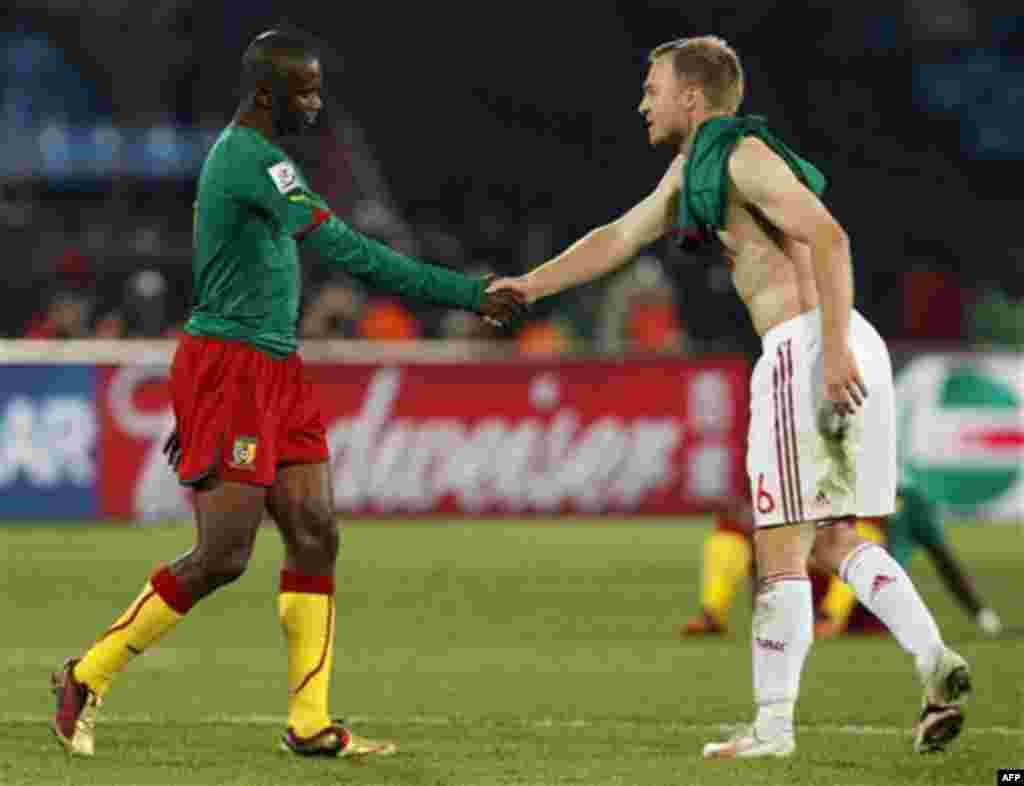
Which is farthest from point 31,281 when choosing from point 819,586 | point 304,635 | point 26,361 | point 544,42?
point 304,635

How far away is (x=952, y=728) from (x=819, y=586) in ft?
16.4

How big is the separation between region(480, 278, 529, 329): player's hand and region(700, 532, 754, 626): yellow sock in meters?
3.99

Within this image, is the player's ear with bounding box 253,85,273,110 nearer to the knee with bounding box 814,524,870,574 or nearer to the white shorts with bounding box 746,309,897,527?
the white shorts with bounding box 746,309,897,527

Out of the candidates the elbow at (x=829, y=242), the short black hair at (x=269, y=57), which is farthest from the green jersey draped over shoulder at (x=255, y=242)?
the elbow at (x=829, y=242)

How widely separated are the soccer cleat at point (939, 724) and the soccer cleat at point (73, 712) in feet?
7.72

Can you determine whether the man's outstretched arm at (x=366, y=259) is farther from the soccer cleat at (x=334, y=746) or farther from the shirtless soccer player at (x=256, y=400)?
the soccer cleat at (x=334, y=746)

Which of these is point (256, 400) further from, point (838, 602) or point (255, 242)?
point (838, 602)

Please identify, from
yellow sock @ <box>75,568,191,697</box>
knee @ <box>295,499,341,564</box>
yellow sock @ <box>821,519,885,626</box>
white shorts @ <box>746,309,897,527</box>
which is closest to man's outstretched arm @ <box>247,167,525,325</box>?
knee @ <box>295,499,341,564</box>

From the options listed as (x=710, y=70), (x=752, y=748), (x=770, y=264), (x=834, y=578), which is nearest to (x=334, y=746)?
(x=752, y=748)

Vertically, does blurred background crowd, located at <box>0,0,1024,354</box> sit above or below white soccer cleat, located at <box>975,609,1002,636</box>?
above

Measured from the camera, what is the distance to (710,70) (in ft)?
23.3

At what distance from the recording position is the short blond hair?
7.09 metres

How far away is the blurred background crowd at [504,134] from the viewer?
82.5ft

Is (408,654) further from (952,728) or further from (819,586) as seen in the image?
(952,728)
